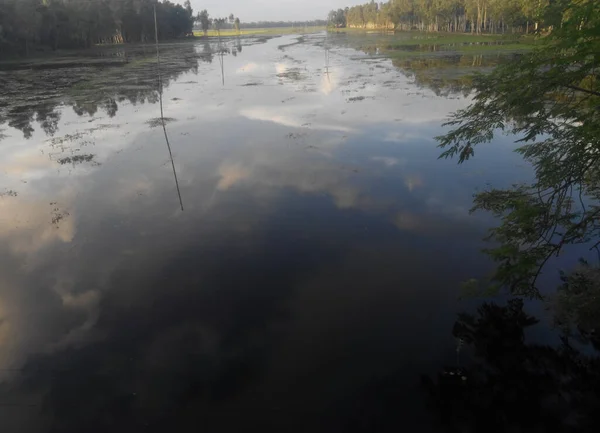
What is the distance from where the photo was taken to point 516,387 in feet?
25.2

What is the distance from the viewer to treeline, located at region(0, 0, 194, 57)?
73000 millimetres

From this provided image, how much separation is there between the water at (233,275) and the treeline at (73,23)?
64.5 m

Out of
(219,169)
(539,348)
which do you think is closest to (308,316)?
(539,348)

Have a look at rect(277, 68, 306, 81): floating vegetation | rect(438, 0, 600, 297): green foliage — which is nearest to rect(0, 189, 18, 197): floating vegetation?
rect(438, 0, 600, 297): green foliage

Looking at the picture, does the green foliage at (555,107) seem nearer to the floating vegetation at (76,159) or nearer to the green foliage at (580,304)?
the green foliage at (580,304)

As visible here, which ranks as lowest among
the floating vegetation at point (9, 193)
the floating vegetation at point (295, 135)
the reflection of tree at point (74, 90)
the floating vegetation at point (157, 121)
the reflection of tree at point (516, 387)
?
the reflection of tree at point (516, 387)

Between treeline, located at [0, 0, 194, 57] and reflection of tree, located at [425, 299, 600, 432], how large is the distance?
89.2 metres

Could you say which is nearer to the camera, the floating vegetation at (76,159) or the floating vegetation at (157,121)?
the floating vegetation at (76,159)

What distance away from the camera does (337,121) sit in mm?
28672

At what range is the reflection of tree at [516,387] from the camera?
23.2ft

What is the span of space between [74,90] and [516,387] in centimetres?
4904

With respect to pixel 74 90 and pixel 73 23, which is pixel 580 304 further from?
pixel 73 23

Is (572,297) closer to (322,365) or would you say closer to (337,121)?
(322,365)

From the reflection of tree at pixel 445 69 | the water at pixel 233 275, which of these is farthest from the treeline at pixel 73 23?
the reflection of tree at pixel 445 69
